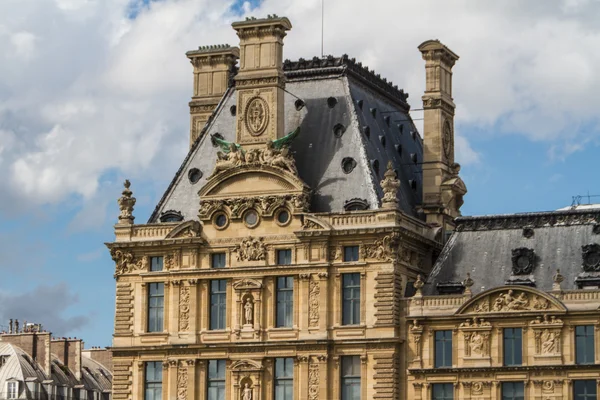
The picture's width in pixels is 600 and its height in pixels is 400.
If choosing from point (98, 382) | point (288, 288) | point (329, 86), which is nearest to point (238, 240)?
point (288, 288)

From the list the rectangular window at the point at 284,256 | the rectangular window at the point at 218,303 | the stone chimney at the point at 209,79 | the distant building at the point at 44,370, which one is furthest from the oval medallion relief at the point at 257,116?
the distant building at the point at 44,370

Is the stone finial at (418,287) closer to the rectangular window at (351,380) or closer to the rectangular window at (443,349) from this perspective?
the rectangular window at (443,349)

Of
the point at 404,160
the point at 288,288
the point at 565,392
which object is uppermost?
the point at 404,160

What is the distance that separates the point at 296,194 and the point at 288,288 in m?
4.92

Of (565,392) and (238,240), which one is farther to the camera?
(238,240)

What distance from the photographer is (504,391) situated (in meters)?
93.5

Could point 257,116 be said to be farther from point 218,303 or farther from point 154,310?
point 154,310

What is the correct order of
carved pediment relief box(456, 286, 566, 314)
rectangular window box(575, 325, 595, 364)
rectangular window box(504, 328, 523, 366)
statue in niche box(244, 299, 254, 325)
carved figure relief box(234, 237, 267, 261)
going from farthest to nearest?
carved figure relief box(234, 237, 267, 261)
statue in niche box(244, 299, 254, 325)
rectangular window box(504, 328, 523, 366)
carved pediment relief box(456, 286, 566, 314)
rectangular window box(575, 325, 595, 364)

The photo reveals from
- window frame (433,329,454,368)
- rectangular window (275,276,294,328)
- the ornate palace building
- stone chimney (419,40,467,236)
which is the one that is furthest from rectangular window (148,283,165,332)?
window frame (433,329,454,368)

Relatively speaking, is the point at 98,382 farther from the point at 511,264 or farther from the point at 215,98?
the point at 511,264

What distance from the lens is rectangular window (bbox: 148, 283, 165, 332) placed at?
10100 cm

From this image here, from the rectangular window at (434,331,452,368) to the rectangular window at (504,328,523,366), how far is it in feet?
9.74

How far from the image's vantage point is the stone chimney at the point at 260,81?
331 ft

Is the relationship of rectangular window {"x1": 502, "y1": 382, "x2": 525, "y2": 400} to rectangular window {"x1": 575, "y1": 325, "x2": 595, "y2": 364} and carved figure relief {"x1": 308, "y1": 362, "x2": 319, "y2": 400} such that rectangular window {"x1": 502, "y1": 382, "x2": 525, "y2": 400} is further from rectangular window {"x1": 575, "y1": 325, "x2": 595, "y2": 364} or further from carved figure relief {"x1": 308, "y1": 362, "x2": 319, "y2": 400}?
carved figure relief {"x1": 308, "y1": 362, "x2": 319, "y2": 400}
